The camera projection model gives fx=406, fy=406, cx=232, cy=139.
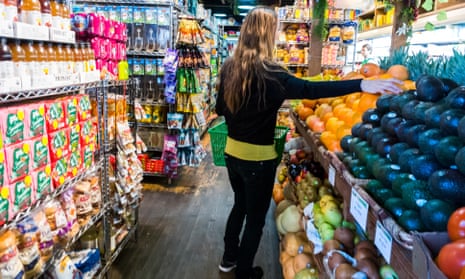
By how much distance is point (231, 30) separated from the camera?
18625 mm

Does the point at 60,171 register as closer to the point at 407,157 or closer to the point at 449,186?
the point at 407,157

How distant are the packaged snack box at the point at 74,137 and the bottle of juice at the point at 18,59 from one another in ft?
1.56

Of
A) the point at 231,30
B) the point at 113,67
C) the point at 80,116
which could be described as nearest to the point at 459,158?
the point at 80,116

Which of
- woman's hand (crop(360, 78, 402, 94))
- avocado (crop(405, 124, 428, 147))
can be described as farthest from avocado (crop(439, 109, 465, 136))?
woman's hand (crop(360, 78, 402, 94))

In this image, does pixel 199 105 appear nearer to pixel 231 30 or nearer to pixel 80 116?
pixel 80 116

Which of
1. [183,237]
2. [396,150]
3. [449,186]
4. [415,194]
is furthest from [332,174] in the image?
[183,237]

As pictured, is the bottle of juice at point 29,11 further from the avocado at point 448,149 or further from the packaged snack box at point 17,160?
the avocado at point 448,149

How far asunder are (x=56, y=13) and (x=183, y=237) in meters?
2.21

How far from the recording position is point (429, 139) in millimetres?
1188

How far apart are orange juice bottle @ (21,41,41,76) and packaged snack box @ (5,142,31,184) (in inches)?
12.8

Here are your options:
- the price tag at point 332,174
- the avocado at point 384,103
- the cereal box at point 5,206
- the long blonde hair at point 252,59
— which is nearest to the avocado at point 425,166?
the avocado at point 384,103

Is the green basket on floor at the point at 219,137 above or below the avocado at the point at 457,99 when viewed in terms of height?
below

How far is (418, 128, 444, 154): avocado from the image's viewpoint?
117cm

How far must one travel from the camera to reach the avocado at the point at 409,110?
1.40 meters
